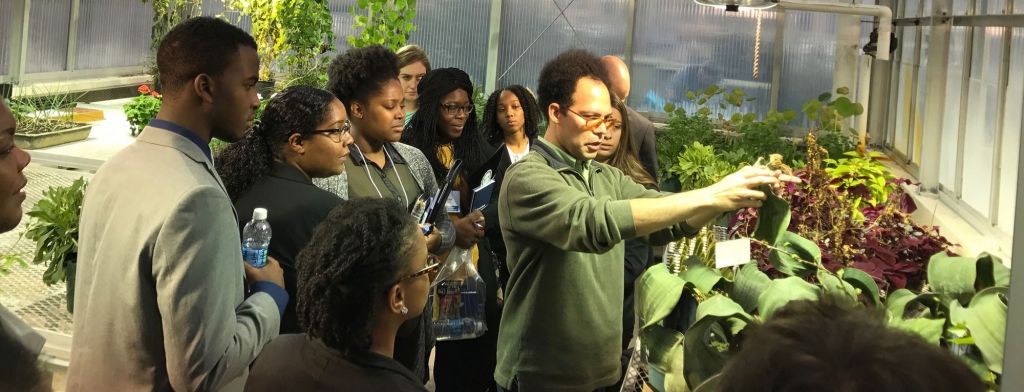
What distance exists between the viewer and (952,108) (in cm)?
474

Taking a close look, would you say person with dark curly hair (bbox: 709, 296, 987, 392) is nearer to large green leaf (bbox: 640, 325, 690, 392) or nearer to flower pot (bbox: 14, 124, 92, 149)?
large green leaf (bbox: 640, 325, 690, 392)

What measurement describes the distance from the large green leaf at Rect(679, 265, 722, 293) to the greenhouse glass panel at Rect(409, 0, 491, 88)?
5.23 metres

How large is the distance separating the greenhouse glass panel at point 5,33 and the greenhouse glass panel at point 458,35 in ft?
11.5

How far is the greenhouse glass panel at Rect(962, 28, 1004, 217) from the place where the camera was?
13.0ft

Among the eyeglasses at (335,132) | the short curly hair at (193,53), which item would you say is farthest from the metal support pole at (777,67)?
the short curly hair at (193,53)

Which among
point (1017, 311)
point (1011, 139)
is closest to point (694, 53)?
point (1011, 139)

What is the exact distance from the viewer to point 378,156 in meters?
3.19

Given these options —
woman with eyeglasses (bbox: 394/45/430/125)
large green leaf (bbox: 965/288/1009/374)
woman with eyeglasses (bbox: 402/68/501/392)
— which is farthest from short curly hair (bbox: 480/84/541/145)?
large green leaf (bbox: 965/288/1009/374)

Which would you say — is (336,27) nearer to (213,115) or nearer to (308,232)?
(308,232)

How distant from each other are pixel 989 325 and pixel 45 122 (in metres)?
3.70

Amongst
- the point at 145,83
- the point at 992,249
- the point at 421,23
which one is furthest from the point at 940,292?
the point at 421,23

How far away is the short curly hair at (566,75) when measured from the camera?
8.41 feet

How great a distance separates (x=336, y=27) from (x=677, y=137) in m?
2.29

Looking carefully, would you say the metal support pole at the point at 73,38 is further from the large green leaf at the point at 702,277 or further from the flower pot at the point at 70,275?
the large green leaf at the point at 702,277
